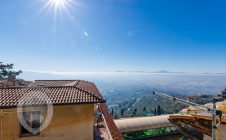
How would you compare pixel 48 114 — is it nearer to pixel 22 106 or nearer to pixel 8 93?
pixel 22 106

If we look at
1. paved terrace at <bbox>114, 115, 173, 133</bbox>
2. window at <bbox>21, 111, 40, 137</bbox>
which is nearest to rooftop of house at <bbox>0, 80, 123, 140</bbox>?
window at <bbox>21, 111, 40, 137</bbox>

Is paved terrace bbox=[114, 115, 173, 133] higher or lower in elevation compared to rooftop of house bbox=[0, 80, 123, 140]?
lower

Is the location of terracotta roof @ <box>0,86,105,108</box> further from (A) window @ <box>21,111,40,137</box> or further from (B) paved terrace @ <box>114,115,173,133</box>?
(B) paved terrace @ <box>114,115,173,133</box>

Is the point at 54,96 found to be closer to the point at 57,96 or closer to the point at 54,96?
the point at 54,96

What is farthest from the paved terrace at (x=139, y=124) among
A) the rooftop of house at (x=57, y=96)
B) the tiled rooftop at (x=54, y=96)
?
the tiled rooftop at (x=54, y=96)

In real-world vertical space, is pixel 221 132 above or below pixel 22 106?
below

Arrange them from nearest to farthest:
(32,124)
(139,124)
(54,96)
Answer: (32,124)
(54,96)
(139,124)

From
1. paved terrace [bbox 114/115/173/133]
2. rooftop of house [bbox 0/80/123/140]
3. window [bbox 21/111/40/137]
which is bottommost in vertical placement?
paved terrace [bbox 114/115/173/133]

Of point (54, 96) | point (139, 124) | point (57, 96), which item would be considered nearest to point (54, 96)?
point (54, 96)

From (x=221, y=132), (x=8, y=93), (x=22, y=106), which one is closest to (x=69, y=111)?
(x=22, y=106)
